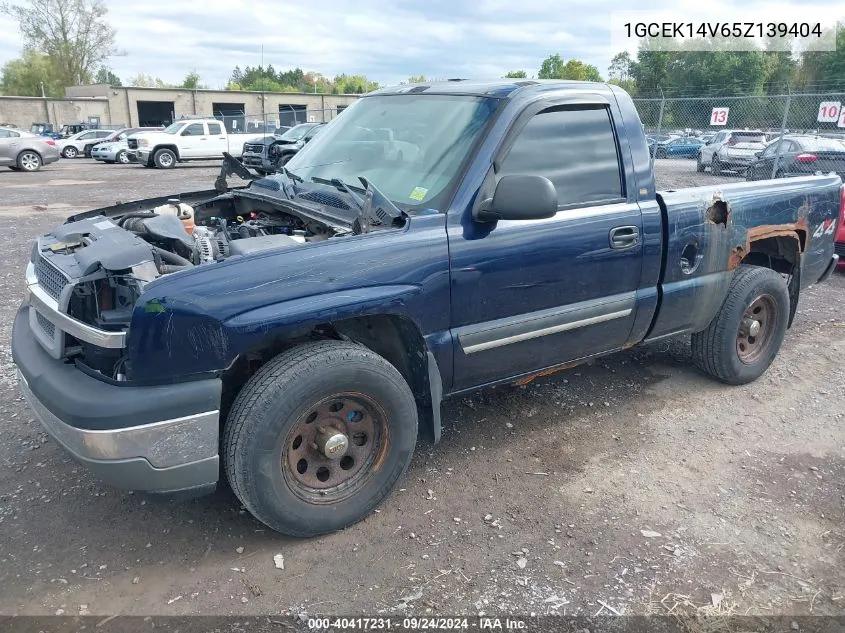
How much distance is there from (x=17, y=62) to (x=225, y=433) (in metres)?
83.1

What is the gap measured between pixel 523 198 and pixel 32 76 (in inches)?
3105

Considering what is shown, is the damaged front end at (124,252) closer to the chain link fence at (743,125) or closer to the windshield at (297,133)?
the chain link fence at (743,125)

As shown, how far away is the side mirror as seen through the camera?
284 centimetres

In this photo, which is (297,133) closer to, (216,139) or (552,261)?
(216,139)

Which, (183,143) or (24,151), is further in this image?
(183,143)

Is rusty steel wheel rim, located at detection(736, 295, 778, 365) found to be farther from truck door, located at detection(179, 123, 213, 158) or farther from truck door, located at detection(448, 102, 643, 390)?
truck door, located at detection(179, 123, 213, 158)

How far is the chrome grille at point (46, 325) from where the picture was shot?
2.80m

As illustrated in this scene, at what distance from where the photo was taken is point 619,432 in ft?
12.7

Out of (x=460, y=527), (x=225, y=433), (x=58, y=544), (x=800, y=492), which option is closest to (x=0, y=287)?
(x=58, y=544)

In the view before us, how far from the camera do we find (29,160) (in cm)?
2116

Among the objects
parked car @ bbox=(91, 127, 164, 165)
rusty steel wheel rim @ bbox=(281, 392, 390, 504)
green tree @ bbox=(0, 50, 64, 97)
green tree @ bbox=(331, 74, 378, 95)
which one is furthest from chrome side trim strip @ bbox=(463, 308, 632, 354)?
green tree @ bbox=(331, 74, 378, 95)

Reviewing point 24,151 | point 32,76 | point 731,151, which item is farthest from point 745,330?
point 32,76

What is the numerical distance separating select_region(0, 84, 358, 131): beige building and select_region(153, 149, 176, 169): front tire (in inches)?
819

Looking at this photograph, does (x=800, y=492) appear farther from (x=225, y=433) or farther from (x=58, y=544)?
(x=58, y=544)
